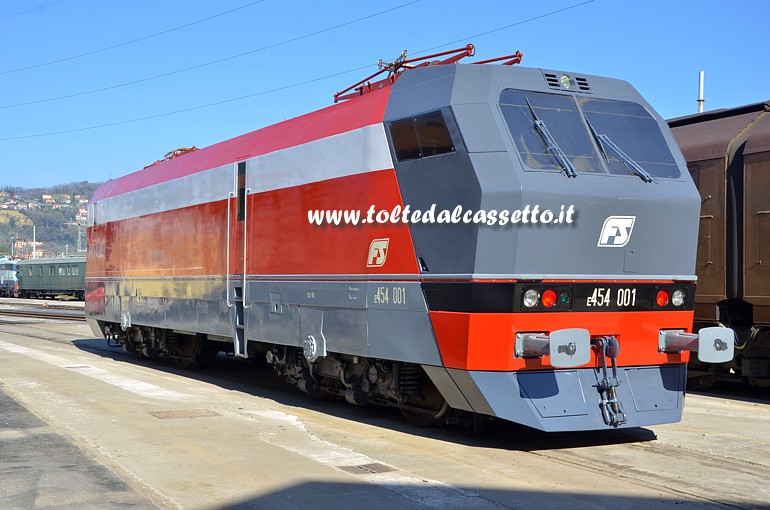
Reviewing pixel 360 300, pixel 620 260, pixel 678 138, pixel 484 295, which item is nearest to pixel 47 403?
pixel 360 300

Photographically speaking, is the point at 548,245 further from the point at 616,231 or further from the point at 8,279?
the point at 8,279

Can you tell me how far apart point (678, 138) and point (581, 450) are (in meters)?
6.78

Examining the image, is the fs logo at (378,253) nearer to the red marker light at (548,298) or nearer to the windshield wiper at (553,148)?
the red marker light at (548,298)

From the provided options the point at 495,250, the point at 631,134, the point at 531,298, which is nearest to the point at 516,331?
the point at 531,298

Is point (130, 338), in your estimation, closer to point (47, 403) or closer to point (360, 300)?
point (47, 403)

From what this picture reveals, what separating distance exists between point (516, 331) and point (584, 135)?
218cm

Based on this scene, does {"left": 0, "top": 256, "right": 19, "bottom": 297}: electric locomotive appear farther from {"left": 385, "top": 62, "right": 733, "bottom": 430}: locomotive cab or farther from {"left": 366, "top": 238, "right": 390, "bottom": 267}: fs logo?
{"left": 385, "top": 62, "right": 733, "bottom": 430}: locomotive cab

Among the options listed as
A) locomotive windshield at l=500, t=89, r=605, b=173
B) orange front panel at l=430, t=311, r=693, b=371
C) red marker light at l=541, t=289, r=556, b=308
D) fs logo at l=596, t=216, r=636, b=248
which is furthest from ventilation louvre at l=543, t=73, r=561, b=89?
orange front panel at l=430, t=311, r=693, b=371

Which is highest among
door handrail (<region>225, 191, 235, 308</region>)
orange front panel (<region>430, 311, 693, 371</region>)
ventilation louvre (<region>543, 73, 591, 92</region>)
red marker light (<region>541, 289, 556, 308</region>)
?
ventilation louvre (<region>543, 73, 591, 92</region>)

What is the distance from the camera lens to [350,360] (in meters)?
10.4

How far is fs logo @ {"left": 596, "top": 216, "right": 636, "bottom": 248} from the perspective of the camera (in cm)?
847

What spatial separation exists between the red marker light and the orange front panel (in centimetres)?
10

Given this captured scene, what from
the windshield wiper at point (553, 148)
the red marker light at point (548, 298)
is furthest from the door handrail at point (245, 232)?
the red marker light at point (548, 298)

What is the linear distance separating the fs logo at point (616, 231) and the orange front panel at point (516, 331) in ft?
2.28
